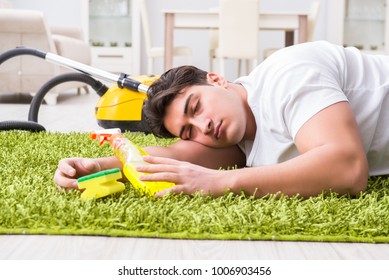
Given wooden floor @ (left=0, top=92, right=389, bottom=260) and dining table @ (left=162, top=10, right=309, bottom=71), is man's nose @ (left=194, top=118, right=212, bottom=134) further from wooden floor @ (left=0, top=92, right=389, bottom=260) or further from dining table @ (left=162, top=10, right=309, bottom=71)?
dining table @ (left=162, top=10, right=309, bottom=71)

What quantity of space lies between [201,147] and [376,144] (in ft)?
1.29

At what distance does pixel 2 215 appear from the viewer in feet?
3.48

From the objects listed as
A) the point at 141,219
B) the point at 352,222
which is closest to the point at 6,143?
the point at 141,219

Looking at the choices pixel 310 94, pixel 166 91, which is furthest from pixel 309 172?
pixel 166 91

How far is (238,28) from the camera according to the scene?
14.5 ft

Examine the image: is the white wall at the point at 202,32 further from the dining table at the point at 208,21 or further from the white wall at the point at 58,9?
the dining table at the point at 208,21

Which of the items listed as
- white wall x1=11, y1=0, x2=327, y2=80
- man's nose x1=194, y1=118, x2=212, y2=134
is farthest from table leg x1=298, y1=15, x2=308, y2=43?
man's nose x1=194, y1=118, x2=212, y2=134

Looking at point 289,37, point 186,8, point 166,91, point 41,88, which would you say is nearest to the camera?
point 166,91

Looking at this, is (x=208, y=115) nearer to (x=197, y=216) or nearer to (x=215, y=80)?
(x=215, y=80)

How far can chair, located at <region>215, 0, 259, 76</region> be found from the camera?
14.4 feet

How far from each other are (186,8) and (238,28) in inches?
103

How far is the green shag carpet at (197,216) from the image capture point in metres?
1.00

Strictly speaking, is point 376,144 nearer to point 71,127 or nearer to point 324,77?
point 324,77

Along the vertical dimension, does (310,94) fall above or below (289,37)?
above
